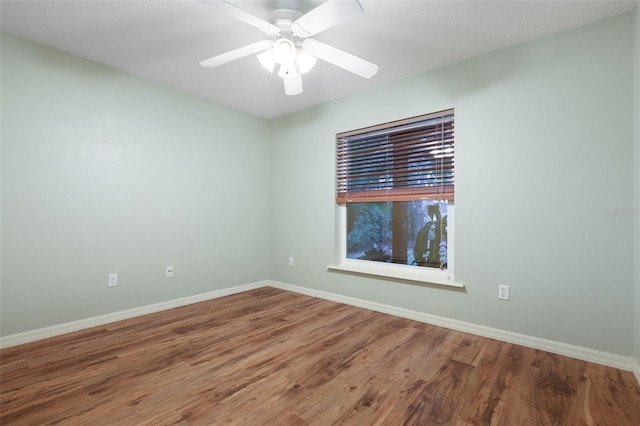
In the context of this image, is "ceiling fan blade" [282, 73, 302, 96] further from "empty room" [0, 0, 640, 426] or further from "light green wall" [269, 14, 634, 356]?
"light green wall" [269, 14, 634, 356]

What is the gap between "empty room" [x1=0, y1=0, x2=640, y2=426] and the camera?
1662 millimetres

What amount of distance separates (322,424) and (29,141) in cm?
286

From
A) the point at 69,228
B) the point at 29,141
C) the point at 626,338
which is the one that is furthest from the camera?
the point at 69,228

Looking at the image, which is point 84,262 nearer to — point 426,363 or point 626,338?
point 426,363

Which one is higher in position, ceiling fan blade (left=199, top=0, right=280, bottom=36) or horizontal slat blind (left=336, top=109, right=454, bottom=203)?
ceiling fan blade (left=199, top=0, right=280, bottom=36)

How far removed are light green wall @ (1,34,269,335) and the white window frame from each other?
1.29 metres

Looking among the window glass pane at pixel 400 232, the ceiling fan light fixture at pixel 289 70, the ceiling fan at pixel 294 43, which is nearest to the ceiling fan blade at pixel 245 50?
the ceiling fan at pixel 294 43

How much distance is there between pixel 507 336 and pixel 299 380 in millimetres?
1663

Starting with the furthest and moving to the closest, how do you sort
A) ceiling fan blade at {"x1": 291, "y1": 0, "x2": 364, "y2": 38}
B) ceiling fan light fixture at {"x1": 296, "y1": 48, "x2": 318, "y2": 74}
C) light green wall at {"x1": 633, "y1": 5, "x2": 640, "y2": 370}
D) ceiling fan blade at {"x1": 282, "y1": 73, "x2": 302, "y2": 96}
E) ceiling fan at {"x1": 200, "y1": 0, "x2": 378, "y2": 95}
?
ceiling fan blade at {"x1": 282, "y1": 73, "x2": 302, "y2": 96} < ceiling fan light fixture at {"x1": 296, "y1": 48, "x2": 318, "y2": 74} < light green wall at {"x1": 633, "y1": 5, "x2": 640, "y2": 370} < ceiling fan at {"x1": 200, "y1": 0, "x2": 378, "y2": 95} < ceiling fan blade at {"x1": 291, "y1": 0, "x2": 364, "y2": 38}

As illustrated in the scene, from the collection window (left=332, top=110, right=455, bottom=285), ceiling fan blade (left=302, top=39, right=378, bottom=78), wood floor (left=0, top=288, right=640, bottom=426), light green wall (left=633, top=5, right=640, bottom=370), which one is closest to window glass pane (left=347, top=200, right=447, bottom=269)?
window (left=332, top=110, right=455, bottom=285)

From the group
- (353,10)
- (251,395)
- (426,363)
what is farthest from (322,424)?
(353,10)

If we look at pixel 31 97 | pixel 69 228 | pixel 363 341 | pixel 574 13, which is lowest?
pixel 363 341

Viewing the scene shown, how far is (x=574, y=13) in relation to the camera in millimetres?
1921

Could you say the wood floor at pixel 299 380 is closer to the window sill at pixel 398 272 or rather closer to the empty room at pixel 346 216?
the empty room at pixel 346 216
